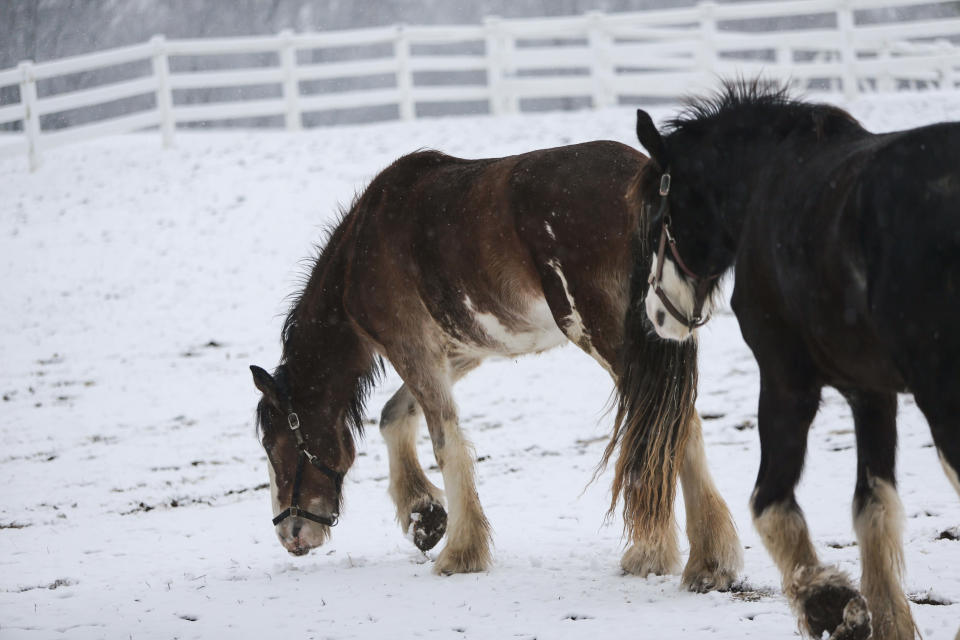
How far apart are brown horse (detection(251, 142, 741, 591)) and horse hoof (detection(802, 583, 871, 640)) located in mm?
1193

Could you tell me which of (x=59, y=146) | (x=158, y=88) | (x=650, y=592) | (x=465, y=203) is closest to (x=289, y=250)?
(x=158, y=88)

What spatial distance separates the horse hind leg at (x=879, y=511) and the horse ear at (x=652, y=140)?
1.01 meters

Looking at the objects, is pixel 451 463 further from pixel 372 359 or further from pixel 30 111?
pixel 30 111

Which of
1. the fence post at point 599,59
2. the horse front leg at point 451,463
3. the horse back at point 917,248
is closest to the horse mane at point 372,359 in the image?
the horse front leg at point 451,463

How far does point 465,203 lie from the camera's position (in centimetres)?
482

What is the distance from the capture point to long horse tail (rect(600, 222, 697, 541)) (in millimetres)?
4070

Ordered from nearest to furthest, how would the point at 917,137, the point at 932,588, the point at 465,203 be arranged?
1. the point at 917,137
2. the point at 932,588
3. the point at 465,203

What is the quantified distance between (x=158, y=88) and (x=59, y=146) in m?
2.04

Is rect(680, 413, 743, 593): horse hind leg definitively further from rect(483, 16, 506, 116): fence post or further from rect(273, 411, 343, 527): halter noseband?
rect(483, 16, 506, 116): fence post

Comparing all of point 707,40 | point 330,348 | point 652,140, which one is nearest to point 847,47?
point 707,40

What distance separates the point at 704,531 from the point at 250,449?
4.82 metres

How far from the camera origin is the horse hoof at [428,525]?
5176 mm

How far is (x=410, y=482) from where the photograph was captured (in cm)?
538

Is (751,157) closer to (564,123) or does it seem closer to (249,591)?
(249,591)
